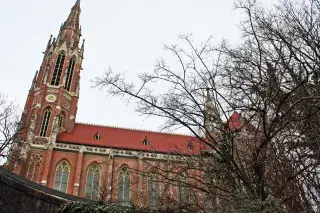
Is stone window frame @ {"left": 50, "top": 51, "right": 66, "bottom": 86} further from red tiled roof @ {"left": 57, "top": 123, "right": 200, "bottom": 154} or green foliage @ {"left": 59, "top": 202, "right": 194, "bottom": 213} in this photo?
green foliage @ {"left": 59, "top": 202, "right": 194, "bottom": 213}

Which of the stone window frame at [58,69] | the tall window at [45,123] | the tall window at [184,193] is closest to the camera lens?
the tall window at [184,193]

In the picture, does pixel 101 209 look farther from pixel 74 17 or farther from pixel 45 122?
pixel 74 17

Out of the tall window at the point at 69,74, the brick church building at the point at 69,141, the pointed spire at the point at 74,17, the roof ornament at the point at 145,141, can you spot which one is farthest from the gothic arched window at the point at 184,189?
the pointed spire at the point at 74,17

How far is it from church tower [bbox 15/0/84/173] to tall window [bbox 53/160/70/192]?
2.16 metres

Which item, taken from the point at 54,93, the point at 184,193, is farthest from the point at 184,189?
the point at 54,93

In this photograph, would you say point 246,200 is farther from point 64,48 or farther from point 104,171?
point 64,48

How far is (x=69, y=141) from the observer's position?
99.0ft

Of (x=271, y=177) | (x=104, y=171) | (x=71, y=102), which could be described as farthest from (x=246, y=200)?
(x=71, y=102)

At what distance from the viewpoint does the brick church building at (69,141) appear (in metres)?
27.8

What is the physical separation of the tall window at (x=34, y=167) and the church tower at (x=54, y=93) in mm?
739

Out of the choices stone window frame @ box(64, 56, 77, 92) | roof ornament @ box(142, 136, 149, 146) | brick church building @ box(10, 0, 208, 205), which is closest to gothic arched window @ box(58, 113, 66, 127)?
brick church building @ box(10, 0, 208, 205)

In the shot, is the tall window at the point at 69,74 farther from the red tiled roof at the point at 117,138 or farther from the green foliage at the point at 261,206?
the green foliage at the point at 261,206

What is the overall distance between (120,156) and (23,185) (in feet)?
71.2

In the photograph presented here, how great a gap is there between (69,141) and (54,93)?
6.09m
